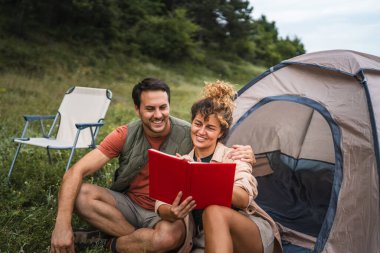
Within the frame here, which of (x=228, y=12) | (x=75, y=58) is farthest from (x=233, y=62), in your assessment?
(x=75, y=58)

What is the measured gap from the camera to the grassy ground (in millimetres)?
3264

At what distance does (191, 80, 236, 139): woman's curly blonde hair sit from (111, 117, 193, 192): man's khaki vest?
401mm

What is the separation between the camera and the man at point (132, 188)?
2.60 metres

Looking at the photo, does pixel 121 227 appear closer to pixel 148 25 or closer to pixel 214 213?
pixel 214 213

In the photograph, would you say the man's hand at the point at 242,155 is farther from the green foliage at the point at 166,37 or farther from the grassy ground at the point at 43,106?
the green foliage at the point at 166,37

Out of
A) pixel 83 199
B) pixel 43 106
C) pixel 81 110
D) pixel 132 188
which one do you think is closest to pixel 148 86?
pixel 132 188

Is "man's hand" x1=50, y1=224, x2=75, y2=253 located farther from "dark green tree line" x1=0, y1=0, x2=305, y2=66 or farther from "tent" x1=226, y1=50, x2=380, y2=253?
"dark green tree line" x1=0, y1=0, x2=305, y2=66

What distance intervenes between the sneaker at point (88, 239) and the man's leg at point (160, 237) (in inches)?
13.6

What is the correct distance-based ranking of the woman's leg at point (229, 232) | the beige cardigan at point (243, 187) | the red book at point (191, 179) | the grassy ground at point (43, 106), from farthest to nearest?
the grassy ground at point (43, 106) → the beige cardigan at point (243, 187) → the woman's leg at point (229, 232) → the red book at point (191, 179)

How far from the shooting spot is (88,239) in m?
2.94

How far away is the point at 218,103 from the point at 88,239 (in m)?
1.39

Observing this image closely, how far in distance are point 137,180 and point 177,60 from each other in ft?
72.8

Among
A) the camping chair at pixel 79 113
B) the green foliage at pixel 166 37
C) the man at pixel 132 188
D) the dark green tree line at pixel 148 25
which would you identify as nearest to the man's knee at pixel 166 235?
the man at pixel 132 188

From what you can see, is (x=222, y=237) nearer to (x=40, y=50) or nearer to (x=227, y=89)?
(x=227, y=89)
